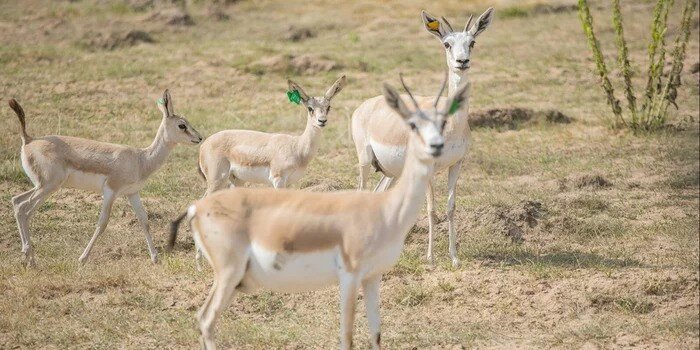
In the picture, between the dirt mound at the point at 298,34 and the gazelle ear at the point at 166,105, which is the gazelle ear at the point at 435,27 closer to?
the gazelle ear at the point at 166,105

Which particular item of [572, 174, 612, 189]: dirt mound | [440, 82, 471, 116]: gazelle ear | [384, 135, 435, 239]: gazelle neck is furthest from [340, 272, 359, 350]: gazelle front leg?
[572, 174, 612, 189]: dirt mound

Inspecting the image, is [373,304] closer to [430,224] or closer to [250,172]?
[430,224]

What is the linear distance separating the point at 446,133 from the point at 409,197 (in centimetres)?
277

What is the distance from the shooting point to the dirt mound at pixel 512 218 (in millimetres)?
9734

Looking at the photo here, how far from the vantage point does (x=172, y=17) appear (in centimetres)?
2250

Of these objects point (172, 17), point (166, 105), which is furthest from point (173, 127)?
point (172, 17)

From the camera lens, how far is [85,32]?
20797 millimetres

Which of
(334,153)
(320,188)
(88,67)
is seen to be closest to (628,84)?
(334,153)

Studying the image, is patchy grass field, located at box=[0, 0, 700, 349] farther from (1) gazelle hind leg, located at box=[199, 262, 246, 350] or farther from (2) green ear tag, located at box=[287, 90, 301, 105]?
(2) green ear tag, located at box=[287, 90, 301, 105]

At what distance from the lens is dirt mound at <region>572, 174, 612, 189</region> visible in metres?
11.5

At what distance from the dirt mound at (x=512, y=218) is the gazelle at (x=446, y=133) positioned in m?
0.60

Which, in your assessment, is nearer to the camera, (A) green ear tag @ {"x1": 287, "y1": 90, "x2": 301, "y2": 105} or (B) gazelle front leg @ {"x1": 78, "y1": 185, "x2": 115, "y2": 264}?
(B) gazelle front leg @ {"x1": 78, "y1": 185, "x2": 115, "y2": 264}

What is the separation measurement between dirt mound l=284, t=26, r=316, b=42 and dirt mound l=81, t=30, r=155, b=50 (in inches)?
112

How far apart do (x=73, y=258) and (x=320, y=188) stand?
2.80m
